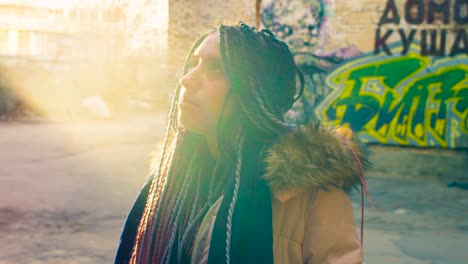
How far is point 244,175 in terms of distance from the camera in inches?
71.1

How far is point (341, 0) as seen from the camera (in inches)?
440

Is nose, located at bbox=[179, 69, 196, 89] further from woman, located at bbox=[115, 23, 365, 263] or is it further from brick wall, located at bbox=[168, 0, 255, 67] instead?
brick wall, located at bbox=[168, 0, 255, 67]

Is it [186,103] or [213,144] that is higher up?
[186,103]

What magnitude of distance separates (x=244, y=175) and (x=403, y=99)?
9.45 m

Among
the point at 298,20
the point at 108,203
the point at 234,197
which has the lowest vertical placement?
the point at 108,203

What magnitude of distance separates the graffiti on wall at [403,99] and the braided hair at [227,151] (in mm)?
9015

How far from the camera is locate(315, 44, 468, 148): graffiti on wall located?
34.3 feet

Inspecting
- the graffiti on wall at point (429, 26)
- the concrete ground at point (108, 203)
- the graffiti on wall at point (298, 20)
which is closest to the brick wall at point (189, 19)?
the graffiti on wall at point (298, 20)

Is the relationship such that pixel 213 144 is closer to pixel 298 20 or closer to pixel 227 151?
pixel 227 151

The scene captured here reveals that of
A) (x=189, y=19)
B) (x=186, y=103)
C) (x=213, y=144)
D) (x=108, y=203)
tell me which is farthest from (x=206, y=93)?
(x=189, y=19)

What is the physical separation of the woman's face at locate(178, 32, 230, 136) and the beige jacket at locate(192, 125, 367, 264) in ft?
0.79

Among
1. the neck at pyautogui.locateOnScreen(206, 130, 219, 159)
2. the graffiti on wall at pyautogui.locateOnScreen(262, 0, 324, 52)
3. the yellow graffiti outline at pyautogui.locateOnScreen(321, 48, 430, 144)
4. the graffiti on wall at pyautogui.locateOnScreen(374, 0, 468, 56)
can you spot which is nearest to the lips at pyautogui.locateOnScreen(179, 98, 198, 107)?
the neck at pyautogui.locateOnScreen(206, 130, 219, 159)

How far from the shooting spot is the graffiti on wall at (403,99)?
34.3ft

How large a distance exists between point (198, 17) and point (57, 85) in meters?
10.1
